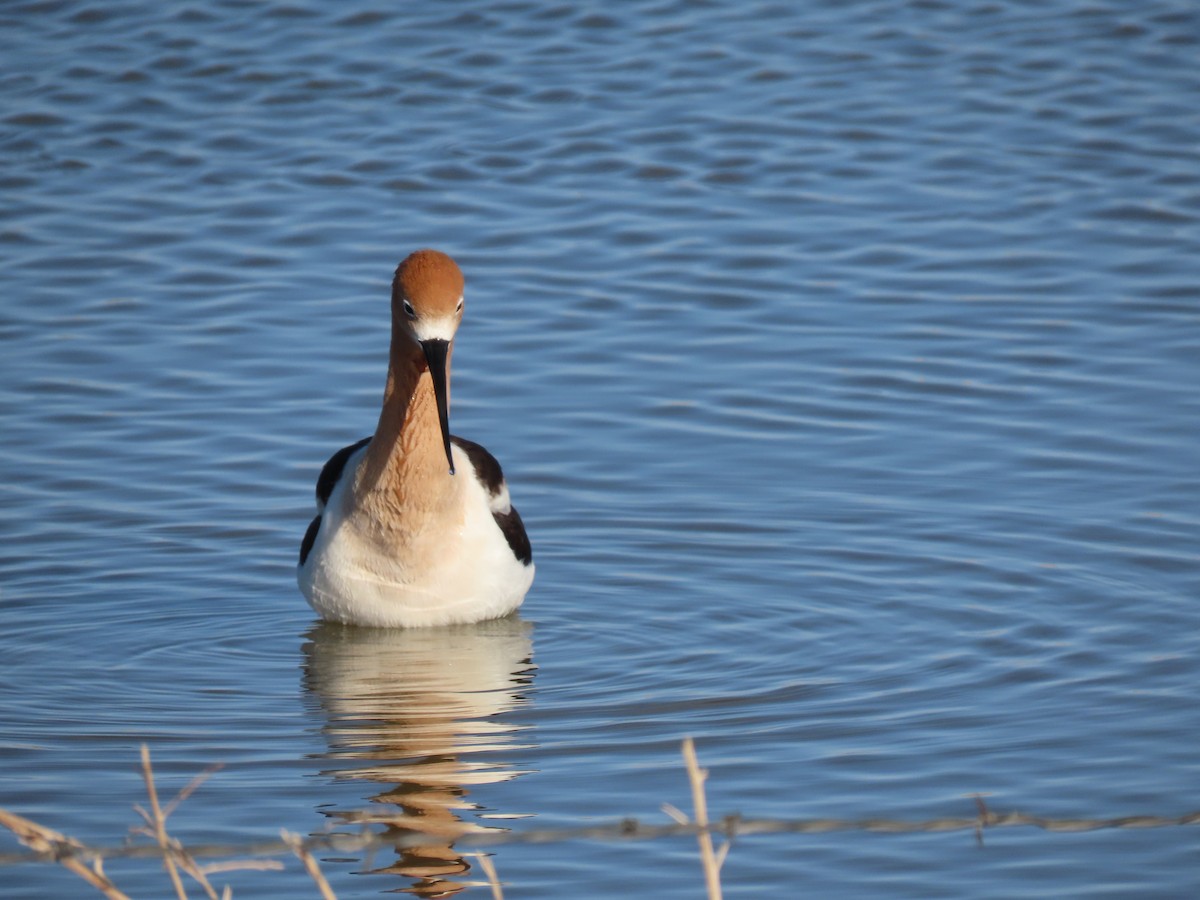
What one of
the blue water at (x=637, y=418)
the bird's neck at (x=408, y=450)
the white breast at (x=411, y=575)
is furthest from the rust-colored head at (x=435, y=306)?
the blue water at (x=637, y=418)

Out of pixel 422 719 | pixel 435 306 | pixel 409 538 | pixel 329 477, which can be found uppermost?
pixel 435 306

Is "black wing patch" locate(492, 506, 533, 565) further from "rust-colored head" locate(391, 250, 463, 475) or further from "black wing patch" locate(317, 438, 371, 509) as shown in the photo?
"black wing patch" locate(317, 438, 371, 509)

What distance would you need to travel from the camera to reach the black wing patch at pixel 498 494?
346 inches

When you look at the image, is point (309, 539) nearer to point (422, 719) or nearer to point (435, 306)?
point (435, 306)

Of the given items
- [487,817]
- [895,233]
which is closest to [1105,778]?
[487,817]

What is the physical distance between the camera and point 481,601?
8.61 m

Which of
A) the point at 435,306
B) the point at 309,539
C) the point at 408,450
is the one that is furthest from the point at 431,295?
the point at 309,539

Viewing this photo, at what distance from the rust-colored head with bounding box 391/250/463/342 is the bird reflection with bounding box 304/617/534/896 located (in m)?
1.27

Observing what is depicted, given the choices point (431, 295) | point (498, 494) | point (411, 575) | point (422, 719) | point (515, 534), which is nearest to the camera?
point (422, 719)

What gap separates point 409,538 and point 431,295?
1.06 metres

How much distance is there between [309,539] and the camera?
8898mm

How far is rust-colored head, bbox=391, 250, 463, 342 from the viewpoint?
8.29 metres

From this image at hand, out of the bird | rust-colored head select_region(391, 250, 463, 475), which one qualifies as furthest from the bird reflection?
rust-colored head select_region(391, 250, 463, 475)

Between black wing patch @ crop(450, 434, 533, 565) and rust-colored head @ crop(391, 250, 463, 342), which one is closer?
rust-colored head @ crop(391, 250, 463, 342)
